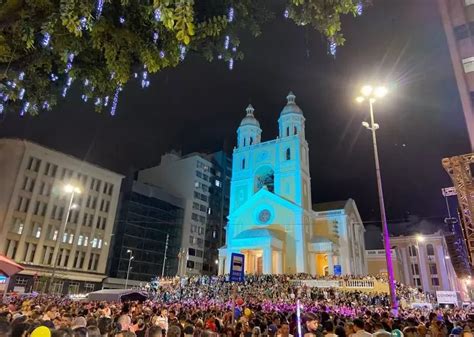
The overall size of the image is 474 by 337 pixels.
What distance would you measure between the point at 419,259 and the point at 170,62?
70.8m

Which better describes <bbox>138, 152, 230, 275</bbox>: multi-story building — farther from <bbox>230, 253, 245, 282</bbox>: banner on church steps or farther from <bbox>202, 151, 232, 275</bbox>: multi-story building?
<bbox>230, 253, 245, 282</bbox>: banner on church steps

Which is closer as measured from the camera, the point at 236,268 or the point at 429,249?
the point at 236,268

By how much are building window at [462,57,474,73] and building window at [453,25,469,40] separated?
195cm

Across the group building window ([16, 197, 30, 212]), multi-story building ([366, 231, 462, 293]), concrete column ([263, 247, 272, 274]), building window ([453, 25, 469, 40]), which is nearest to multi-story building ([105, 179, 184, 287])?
building window ([16, 197, 30, 212])

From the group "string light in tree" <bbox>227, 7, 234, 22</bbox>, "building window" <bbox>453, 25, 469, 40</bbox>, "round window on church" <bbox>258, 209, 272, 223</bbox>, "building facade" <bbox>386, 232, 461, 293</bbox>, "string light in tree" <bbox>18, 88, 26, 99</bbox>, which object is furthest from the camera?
"building facade" <bbox>386, 232, 461, 293</bbox>

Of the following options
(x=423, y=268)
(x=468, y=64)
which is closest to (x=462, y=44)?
(x=468, y=64)

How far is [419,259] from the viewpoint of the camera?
64.3m

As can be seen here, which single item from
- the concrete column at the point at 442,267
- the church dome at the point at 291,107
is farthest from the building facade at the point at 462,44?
the concrete column at the point at 442,267

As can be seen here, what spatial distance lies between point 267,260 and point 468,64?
1193 inches

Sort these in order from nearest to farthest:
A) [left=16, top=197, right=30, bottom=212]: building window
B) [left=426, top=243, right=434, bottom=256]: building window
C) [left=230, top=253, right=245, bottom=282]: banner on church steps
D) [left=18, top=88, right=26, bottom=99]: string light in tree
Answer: [left=18, top=88, right=26, bottom=99]: string light in tree < [left=230, top=253, right=245, bottom=282]: banner on church steps < [left=16, top=197, right=30, bottom=212]: building window < [left=426, top=243, right=434, bottom=256]: building window

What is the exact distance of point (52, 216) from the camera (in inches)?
1897

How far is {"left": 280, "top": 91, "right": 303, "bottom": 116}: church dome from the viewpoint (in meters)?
55.5

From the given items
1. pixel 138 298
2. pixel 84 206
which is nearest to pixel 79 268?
pixel 84 206

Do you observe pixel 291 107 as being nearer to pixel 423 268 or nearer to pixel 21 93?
pixel 423 268
